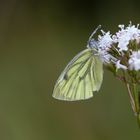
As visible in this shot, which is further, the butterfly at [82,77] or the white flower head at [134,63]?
the butterfly at [82,77]

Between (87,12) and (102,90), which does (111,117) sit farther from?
(87,12)

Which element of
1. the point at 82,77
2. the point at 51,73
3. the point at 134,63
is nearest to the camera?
the point at 134,63

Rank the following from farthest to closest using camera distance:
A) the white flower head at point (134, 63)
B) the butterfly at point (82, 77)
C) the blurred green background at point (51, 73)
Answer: the blurred green background at point (51, 73)
the butterfly at point (82, 77)
the white flower head at point (134, 63)

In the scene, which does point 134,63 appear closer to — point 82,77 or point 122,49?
point 122,49

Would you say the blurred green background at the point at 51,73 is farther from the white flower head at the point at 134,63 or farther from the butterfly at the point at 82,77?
the white flower head at the point at 134,63

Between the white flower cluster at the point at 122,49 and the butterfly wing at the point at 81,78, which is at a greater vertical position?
the white flower cluster at the point at 122,49

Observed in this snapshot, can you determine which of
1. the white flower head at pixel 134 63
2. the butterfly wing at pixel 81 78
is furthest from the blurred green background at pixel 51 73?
the white flower head at pixel 134 63

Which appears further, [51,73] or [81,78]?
[51,73]

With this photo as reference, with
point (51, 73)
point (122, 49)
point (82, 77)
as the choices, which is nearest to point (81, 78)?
point (82, 77)
